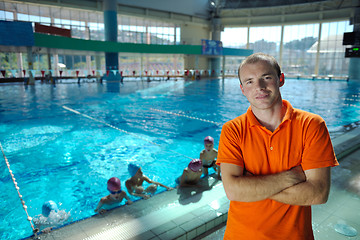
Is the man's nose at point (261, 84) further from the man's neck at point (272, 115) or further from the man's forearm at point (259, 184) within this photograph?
the man's forearm at point (259, 184)

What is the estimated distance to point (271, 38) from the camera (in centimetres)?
3659

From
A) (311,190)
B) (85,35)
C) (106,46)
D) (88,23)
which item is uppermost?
(88,23)

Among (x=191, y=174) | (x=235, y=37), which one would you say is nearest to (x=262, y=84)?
(x=191, y=174)

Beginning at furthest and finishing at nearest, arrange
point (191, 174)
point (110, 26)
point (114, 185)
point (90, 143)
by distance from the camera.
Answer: point (110, 26) → point (90, 143) → point (191, 174) → point (114, 185)

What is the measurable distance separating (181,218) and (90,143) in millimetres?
4911

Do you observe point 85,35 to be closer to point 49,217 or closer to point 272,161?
point 49,217

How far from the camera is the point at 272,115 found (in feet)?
4.27

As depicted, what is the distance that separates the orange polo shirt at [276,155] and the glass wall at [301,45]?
121ft

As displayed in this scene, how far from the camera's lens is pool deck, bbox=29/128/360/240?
257 centimetres

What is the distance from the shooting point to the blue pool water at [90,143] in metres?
4.54

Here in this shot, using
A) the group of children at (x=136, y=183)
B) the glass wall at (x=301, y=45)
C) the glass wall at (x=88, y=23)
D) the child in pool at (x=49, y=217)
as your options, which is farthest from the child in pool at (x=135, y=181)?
the glass wall at (x=301, y=45)

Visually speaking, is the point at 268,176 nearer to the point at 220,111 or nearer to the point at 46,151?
the point at 46,151

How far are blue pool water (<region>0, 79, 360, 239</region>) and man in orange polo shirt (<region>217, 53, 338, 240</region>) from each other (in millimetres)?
3419

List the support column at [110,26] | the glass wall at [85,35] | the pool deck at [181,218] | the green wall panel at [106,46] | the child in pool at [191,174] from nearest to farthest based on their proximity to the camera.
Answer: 1. the pool deck at [181,218]
2. the child in pool at [191,174]
3. the green wall panel at [106,46]
4. the support column at [110,26]
5. the glass wall at [85,35]
